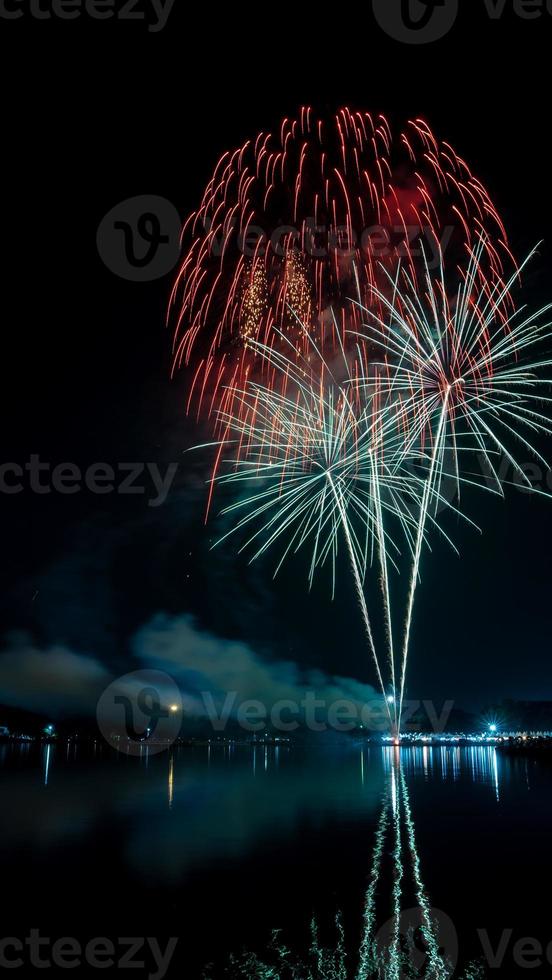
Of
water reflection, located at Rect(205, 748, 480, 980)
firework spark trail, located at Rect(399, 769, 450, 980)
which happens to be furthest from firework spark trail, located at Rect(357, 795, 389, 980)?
firework spark trail, located at Rect(399, 769, 450, 980)

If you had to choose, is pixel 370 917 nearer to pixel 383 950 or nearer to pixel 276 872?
pixel 383 950

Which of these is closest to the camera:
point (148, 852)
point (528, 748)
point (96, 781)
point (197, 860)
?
point (197, 860)

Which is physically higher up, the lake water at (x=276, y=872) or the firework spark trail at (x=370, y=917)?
the firework spark trail at (x=370, y=917)

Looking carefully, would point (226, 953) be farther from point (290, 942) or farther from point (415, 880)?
point (415, 880)

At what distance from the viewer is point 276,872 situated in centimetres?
1727

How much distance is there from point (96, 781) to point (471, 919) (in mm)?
42612

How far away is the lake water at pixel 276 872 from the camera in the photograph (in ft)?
40.2

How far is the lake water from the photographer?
1224cm

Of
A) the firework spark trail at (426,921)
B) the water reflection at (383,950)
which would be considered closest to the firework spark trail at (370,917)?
the water reflection at (383,950)

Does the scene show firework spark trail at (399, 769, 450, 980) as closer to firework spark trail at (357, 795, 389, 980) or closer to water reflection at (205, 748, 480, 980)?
water reflection at (205, 748, 480, 980)

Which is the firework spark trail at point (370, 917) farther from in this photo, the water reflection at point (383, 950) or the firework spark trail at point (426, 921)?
the firework spark trail at point (426, 921)

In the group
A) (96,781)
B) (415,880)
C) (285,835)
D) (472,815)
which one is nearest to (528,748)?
(96,781)

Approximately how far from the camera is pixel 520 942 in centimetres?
1159

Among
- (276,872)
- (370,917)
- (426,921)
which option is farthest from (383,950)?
(276,872)
